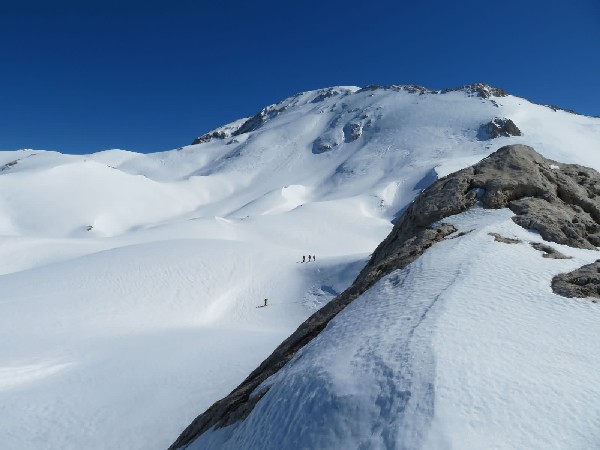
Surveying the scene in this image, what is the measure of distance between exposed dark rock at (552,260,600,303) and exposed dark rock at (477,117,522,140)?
295 feet

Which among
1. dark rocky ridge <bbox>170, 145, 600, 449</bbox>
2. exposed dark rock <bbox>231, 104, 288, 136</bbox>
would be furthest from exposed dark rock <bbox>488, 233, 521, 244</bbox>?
exposed dark rock <bbox>231, 104, 288, 136</bbox>

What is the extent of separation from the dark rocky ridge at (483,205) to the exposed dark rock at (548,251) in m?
0.57

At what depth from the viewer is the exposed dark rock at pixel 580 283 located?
662 centimetres

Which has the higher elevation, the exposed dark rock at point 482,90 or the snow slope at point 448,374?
the exposed dark rock at point 482,90

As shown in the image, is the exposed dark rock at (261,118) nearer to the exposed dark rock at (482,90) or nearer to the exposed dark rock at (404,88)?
the exposed dark rock at (404,88)

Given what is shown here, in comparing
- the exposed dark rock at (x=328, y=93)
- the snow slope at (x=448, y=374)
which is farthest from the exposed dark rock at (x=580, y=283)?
the exposed dark rock at (x=328, y=93)

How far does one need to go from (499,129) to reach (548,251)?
91.2 meters

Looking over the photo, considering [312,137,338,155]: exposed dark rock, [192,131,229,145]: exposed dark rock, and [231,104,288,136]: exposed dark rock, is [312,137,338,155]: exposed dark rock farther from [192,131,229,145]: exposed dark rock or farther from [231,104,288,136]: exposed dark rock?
[192,131,229,145]: exposed dark rock

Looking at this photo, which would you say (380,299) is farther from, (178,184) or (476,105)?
(476,105)

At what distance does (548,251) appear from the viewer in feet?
27.2

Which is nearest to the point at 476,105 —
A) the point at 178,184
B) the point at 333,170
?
the point at 333,170

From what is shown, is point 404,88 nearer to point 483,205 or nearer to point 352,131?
point 352,131

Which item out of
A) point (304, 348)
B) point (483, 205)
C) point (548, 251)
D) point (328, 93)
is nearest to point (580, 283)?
point (548, 251)

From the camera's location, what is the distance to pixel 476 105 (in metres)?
104
